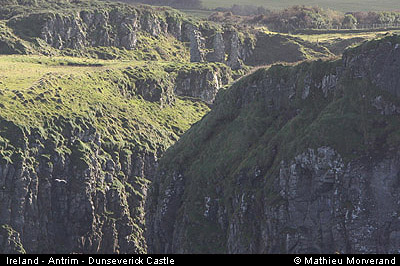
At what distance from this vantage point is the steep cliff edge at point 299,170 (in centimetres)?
11169

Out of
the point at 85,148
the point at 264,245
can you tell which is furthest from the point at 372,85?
the point at 85,148

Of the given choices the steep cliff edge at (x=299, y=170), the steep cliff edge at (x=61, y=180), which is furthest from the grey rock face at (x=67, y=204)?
the steep cliff edge at (x=299, y=170)

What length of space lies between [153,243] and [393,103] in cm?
4158

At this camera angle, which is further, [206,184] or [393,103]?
[206,184]

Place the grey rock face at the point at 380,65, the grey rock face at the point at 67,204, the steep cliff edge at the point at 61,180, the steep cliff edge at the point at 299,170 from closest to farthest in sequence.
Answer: the steep cliff edge at the point at 299,170 < the grey rock face at the point at 380,65 < the grey rock face at the point at 67,204 < the steep cliff edge at the point at 61,180

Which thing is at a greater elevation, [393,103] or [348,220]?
[393,103]

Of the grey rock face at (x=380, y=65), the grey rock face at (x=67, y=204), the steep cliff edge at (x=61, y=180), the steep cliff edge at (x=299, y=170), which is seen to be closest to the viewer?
the steep cliff edge at (x=299, y=170)

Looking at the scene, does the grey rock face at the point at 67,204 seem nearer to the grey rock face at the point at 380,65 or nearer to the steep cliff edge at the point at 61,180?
the steep cliff edge at the point at 61,180

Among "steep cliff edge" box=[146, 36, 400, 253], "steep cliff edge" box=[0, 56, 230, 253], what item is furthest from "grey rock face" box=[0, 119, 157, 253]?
"steep cliff edge" box=[146, 36, 400, 253]

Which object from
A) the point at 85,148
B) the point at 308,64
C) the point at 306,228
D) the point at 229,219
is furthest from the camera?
the point at 85,148

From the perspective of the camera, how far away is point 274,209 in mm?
115750

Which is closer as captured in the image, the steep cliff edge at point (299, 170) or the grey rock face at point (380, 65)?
the steep cliff edge at point (299, 170)

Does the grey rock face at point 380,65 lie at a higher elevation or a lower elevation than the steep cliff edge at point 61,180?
higher
